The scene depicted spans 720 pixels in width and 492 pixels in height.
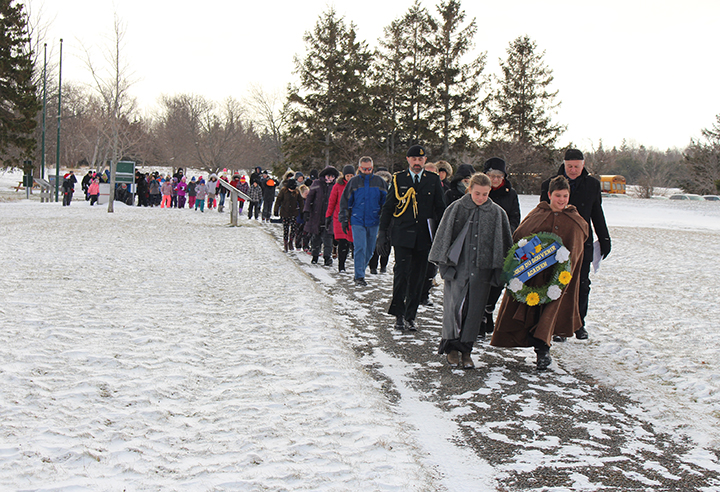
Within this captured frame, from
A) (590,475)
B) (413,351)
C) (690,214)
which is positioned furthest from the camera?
(690,214)

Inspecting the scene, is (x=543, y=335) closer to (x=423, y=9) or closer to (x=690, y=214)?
(x=690, y=214)

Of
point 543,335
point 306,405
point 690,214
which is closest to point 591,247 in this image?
point 543,335

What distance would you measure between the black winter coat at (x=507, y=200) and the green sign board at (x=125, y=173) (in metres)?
29.6

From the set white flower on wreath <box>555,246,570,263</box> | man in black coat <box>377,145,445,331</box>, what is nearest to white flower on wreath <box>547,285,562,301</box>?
white flower on wreath <box>555,246,570,263</box>

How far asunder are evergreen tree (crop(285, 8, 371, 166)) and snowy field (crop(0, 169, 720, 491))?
32622mm

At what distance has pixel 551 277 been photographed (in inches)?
214

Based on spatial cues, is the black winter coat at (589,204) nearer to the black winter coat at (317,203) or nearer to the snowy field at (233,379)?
the snowy field at (233,379)

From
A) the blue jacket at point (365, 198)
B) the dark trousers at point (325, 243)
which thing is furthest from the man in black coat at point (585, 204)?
the dark trousers at point (325, 243)

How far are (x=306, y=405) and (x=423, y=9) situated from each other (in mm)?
45480

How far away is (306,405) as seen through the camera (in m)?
4.43

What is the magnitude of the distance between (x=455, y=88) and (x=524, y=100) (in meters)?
8.04

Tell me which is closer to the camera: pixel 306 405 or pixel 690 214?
pixel 306 405

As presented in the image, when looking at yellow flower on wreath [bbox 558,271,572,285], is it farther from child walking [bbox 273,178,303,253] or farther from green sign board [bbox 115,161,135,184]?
green sign board [bbox 115,161,135,184]

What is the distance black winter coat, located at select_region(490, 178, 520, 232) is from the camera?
→ 6625mm
